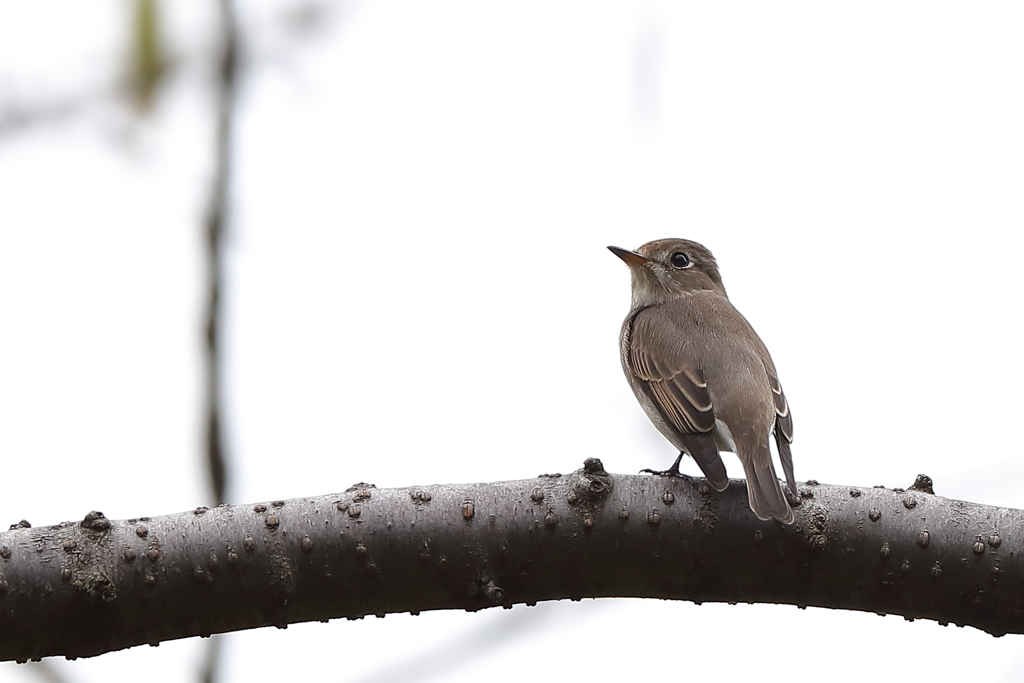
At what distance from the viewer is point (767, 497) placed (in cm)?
345

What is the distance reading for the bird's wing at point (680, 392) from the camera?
468 cm

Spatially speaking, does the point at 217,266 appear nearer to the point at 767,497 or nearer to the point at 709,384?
the point at 767,497

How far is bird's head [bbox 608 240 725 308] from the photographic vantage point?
7.42m

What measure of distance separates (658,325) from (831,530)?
303cm

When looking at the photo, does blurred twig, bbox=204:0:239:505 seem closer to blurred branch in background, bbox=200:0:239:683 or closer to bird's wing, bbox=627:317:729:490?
blurred branch in background, bbox=200:0:239:683

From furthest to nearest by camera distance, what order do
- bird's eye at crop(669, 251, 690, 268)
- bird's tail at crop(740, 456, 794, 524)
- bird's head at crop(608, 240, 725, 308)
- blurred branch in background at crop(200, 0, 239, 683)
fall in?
bird's eye at crop(669, 251, 690, 268)
bird's head at crop(608, 240, 725, 308)
bird's tail at crop(740, 456, 794, 524)
blurred branch in background at crop(200, 0, 239, 683)

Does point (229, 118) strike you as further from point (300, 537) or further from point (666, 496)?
point (666, 496)

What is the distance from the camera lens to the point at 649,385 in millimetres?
5656

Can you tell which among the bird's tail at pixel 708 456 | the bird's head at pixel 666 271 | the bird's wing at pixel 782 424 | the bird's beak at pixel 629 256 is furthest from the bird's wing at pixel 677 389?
the bird's beak at pixel 629 256

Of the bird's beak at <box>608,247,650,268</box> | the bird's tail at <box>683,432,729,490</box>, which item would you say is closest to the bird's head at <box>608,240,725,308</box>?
the bird's beak at <box>608,247,650,268</box>

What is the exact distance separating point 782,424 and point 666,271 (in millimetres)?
2571

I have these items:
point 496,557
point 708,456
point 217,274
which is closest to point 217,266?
point 217,274

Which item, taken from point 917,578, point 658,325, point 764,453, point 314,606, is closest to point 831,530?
point 917,578

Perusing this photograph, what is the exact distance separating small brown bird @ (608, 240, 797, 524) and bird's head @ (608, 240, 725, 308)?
0.20m
